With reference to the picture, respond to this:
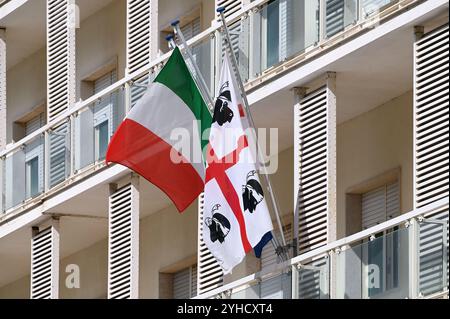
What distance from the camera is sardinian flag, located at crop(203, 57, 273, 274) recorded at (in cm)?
3972

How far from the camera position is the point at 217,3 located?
4353 centimetres

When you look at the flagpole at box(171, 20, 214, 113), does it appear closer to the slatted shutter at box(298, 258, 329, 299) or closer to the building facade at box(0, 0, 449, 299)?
the building facade at box(0, 0, 449, 299)

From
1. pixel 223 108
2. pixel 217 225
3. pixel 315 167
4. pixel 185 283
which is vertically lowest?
pixel 217 225

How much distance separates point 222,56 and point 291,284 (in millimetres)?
5623

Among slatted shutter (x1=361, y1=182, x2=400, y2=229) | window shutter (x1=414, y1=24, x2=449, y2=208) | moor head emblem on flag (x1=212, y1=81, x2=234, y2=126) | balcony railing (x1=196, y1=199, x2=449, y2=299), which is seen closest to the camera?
balcony railing (x1=196, y1=199, x2=449, y2=299)

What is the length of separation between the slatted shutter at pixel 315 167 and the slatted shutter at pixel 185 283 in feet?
25.4

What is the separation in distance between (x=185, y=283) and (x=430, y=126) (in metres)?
12.2

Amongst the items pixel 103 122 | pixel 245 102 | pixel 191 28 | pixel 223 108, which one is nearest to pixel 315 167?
pixel 245 102

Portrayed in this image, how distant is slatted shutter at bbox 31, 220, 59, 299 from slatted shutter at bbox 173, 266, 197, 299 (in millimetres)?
2128

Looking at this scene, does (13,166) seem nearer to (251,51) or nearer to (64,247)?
(64,247)

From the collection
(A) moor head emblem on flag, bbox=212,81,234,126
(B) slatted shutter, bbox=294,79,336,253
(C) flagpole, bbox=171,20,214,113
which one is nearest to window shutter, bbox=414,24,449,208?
(B) slatted shutter, bbox=294,79,336,253

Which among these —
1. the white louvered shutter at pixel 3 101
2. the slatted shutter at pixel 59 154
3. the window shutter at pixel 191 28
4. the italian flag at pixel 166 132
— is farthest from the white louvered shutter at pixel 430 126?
the white louvered shutter at pixel 3 101

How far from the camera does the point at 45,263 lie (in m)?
48.8

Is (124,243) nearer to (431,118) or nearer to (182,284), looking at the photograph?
(182,284)
